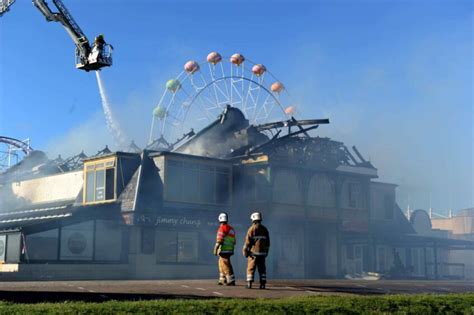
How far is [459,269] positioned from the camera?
7338 cm

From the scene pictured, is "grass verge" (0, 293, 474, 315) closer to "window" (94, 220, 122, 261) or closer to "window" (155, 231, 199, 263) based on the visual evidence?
"window" (94, 220, 122, 261)

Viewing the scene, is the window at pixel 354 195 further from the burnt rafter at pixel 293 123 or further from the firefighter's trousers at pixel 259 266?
the firefighter's trousers at pixel 259 266

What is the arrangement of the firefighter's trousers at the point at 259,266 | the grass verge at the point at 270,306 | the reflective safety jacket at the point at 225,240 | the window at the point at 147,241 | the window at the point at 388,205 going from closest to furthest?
the grass verge at the point at 270,306
the firefighter's trousers at the point at 259,266
the reflective safety jacket at the point at 225,240
the window at the point at 147,241
the window at the point at 388,205

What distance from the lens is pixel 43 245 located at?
35844 mm

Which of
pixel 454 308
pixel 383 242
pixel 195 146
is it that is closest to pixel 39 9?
pixel 195 146

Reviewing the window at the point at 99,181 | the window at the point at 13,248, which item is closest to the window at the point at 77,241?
the window at the point at 13,248

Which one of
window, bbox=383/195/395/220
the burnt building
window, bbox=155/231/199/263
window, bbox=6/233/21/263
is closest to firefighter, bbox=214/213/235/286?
the burnt building

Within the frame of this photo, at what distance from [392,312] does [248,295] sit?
11.2 ft

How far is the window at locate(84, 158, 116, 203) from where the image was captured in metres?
42.0

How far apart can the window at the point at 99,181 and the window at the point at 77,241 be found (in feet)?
12.9

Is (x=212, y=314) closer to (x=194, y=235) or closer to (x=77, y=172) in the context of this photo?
(x=194, y=235)

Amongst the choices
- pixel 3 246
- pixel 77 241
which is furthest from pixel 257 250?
pixel 3 246

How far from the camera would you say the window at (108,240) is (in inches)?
1496

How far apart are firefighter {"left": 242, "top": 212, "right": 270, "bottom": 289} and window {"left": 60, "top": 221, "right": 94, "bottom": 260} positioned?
20095 mm
